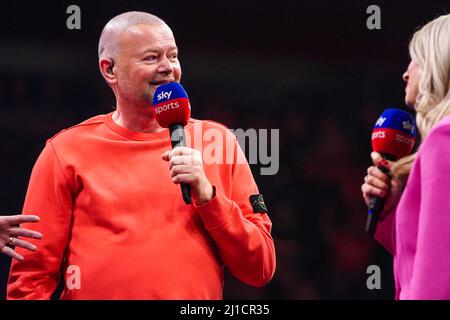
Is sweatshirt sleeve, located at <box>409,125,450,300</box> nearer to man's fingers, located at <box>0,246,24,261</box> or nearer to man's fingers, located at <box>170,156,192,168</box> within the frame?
man's fingers, located at <box>170,156,192,168</box>

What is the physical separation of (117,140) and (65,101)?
0.75 metres

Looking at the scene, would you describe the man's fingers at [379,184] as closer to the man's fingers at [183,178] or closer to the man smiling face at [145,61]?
the man's fingers at [183,178]

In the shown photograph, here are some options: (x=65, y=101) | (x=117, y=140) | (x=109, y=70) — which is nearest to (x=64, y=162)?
(x=117, y=140)

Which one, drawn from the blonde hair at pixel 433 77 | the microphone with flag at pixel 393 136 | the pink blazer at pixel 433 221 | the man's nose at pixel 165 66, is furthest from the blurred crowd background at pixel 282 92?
the pink blazer at pixel 433 221

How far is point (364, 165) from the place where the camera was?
2811mm

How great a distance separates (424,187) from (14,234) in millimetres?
937

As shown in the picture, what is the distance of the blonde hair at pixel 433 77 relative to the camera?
4.64 ft

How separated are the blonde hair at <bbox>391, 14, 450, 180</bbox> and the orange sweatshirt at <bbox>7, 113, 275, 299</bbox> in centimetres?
48

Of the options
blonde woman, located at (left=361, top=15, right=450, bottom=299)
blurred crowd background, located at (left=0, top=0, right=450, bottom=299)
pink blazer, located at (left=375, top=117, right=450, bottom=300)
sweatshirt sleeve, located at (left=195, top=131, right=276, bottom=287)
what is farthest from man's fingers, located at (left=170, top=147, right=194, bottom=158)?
blurred crowd background, located at (left=0, top=0, right=450, bottom=299)

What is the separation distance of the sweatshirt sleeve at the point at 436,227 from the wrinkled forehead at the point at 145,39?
0.79 m

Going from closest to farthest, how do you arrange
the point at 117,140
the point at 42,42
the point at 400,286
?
the point at 400,286 < the point at 117,140 < the point at 42,42

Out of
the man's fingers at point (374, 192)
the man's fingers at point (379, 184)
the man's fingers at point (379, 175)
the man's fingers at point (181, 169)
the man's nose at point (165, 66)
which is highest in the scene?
the man's nose at point (165, 66)

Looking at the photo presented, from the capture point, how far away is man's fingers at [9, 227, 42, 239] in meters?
1.77
